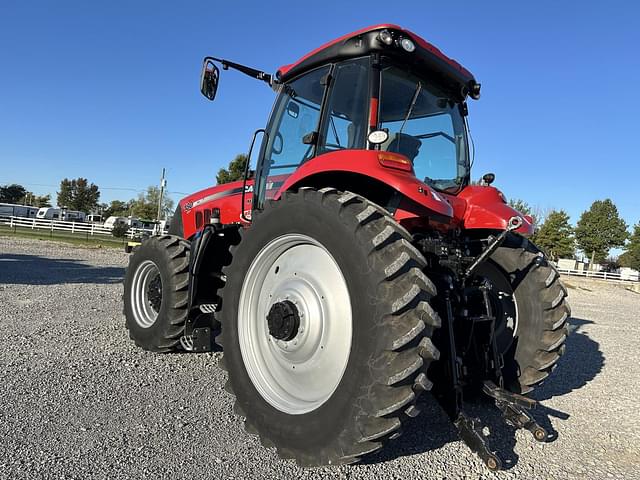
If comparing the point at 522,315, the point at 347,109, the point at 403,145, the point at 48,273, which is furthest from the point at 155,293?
the point at 48,273

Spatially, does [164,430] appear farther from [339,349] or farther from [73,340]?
[73,340]

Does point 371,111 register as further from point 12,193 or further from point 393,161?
point 12,193

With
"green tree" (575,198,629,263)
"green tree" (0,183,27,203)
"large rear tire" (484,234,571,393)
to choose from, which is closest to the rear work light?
"large rear tire" (484,234,571,393)

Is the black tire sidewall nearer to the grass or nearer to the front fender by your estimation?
the front fender

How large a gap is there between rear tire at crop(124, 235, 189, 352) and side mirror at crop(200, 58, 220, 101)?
1.52 meters

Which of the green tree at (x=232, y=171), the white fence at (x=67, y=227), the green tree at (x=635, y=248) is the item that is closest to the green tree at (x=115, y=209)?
the white fence at (x=67, y=227)

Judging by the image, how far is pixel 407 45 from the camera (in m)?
3.01

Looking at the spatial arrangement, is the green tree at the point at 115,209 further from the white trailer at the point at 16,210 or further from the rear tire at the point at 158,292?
the rear tire at the point at 158,292

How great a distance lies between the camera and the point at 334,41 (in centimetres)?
333

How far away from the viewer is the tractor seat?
332cm

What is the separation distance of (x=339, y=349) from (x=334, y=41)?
7.28 feet

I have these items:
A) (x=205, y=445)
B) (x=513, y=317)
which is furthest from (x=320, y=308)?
(x=513, y=317)

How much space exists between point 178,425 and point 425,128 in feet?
9.11

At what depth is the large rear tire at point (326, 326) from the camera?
2137mm
